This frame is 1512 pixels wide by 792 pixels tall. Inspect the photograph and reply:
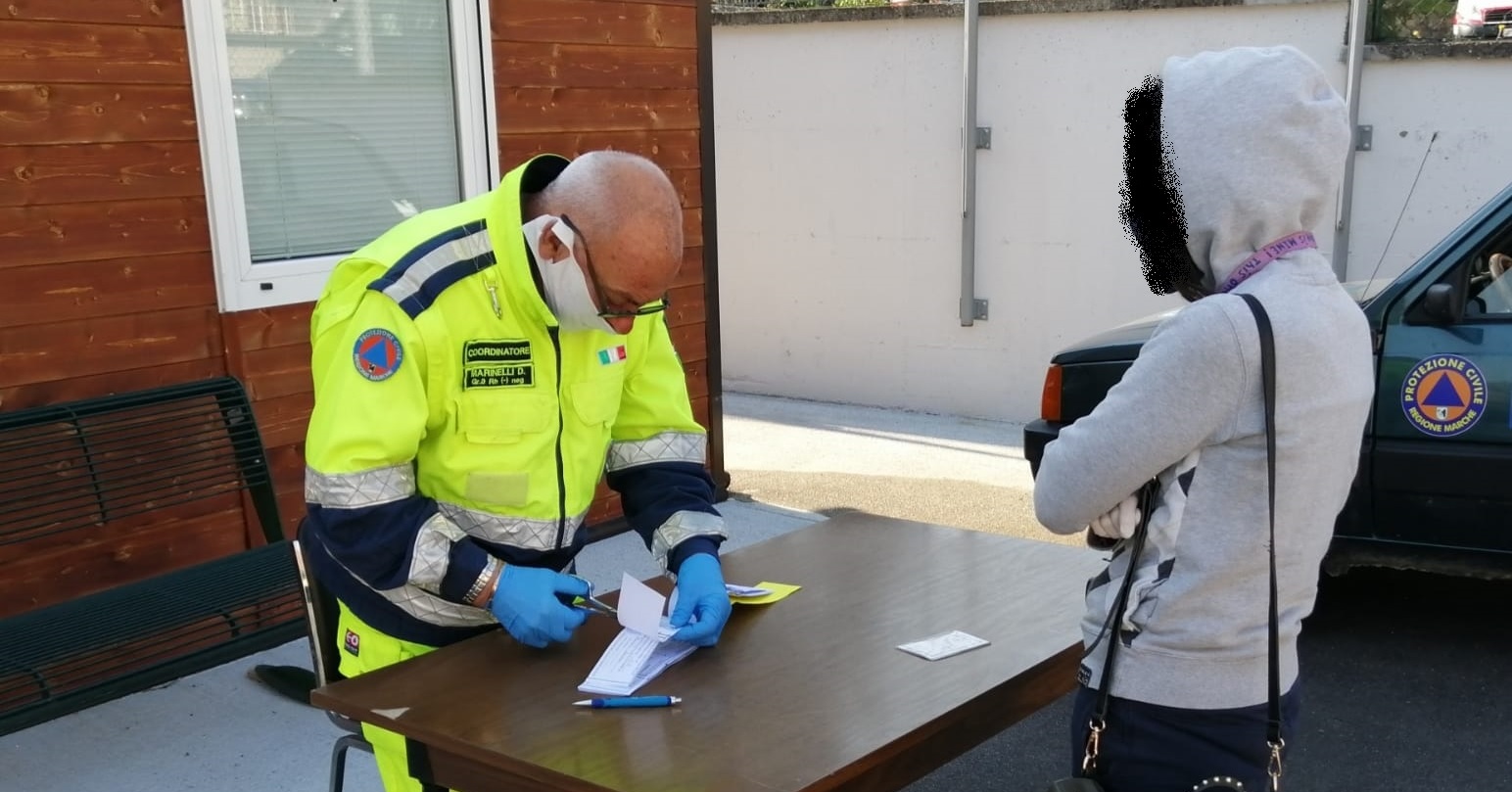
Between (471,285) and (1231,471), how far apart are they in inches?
50.8

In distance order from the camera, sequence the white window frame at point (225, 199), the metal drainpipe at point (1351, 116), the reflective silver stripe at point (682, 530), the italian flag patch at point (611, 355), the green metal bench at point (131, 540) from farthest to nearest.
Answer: the metal drainpipe at point (1351, 116), the white window frame at point (225, 199), the green metal bench at point (131, 540), the reflective silver stripe at point (682, 530), the italian flag patch at point (611, 355)

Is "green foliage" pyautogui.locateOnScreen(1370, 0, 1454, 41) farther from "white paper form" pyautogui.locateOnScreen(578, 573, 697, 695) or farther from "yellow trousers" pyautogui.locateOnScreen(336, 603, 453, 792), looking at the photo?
"yellow trousers" pyautogui.locateOnScreen(336, 603, 453, 792)

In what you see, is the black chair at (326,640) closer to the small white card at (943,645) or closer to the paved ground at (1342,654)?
the small white card at (943,645)

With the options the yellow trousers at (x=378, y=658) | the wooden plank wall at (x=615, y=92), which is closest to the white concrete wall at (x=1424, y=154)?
the wooden plank wall at (x=615, y=92)

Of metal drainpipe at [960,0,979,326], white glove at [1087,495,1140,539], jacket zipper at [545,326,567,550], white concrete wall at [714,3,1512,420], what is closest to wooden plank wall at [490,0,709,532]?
metal drainpipe at [960,0,979,326]

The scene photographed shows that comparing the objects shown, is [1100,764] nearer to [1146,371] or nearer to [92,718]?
[1146,371]

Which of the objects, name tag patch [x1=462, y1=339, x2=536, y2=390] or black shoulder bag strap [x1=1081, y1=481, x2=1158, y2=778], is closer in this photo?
black shoulder bag strap [x1=1081, y1=481, x2=1158, y2=778]

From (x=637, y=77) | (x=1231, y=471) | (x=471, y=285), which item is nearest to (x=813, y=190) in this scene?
(x=637, y=77)

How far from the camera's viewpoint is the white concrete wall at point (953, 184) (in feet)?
23.7

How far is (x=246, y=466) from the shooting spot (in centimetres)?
447

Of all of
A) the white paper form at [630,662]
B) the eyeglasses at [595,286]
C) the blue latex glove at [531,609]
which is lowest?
the white paper form at [630,662]

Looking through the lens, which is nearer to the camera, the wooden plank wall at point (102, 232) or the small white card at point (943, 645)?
the small white card at point (943, 645)

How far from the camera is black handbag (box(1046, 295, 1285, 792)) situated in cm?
172

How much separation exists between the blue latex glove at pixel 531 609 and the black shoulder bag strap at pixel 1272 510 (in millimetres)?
1121
